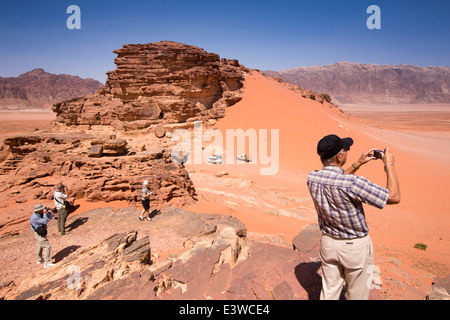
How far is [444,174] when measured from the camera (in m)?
13.2

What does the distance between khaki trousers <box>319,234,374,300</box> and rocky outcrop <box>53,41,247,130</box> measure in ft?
61.5

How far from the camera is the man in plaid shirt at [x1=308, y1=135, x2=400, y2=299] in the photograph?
79.2 inches

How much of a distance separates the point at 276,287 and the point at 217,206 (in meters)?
5.05

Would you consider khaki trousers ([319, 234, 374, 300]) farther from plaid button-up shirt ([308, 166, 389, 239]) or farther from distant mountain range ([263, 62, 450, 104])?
distant mountain range ([263, 62, 450, 104])

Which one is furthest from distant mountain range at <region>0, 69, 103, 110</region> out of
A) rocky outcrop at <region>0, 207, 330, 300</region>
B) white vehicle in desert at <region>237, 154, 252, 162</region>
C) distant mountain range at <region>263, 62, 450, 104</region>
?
rocky outcrop at <region>0, 207, 330, 300</region>

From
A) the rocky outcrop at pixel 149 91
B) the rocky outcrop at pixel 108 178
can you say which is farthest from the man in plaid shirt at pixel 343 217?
the rocky outcrop at pixel 149 91

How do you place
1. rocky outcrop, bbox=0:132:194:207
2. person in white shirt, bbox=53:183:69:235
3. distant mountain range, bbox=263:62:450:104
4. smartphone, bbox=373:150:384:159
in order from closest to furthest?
smartphone, bbox=373:150:384:159, person in white shirt, bbox=53:183:69:235, rocky outcrop, bbox=0:132:194:207, distant mountain range, bbox=263:62:450:104

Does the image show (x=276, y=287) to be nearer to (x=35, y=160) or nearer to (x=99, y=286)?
(x=99, y=286)

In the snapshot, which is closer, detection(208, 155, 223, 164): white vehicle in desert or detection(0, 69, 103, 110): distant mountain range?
detection(208, 155, 223, 164): white vehicle in desert

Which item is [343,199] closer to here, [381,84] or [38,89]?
[38,89]

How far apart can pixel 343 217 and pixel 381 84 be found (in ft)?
480

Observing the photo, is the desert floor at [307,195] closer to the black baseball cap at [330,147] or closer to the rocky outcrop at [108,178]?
the rocky outcrop at [108,178]

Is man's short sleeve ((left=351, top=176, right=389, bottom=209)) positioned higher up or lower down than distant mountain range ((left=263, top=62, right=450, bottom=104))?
lower down
